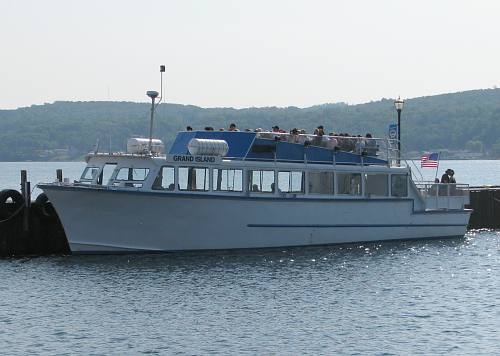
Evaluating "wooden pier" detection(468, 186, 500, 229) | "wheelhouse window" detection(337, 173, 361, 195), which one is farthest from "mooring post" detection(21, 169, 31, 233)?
"wooden pier" detection(468, 186, 500, 229)

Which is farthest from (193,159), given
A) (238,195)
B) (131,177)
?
(131,177)

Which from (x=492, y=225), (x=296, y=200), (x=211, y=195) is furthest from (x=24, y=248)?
(x=492, y=225)

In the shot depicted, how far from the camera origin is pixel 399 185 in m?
41.6

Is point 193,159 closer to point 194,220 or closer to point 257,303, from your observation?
point 194,220

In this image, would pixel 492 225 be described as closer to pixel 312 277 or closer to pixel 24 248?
pixel 312 277

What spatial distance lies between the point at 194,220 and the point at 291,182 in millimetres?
4407

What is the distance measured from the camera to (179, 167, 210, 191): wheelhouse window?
118 ft

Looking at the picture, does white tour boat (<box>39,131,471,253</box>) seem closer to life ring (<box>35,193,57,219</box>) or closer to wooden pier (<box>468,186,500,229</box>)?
life ring (<box>35,193,57,219</box>)

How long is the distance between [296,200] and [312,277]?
531cm

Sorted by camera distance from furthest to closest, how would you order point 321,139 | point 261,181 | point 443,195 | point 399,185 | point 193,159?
point 443,195 → point 399,185 → point 321,139 → point 261,181 → point 193,159

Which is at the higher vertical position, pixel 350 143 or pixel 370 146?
pixel 350 143

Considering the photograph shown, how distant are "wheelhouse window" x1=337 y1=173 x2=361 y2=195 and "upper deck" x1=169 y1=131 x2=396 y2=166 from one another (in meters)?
0.54

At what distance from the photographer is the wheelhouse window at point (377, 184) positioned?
40.8m

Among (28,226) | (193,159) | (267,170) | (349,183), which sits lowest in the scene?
(28,226)
